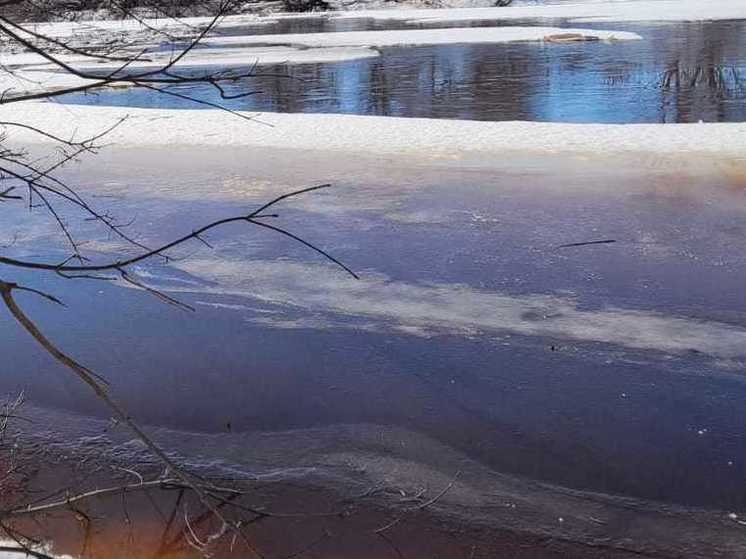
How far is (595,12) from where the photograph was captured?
111 feet

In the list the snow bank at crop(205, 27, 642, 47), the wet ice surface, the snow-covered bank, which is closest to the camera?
the wet ice surface

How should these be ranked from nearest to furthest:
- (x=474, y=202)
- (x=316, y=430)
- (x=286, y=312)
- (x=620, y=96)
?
(x=316, y=430) < (x=286, y=312) < (x=474, y=202) < (x=620, y=96)

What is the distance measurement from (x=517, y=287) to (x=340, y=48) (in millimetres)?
19095

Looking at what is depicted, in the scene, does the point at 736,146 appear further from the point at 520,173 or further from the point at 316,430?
the point at 316,430

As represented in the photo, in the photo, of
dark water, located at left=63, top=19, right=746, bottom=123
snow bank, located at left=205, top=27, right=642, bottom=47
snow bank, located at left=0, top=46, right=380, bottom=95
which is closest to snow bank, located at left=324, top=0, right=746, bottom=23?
snow bank, located at left=205, top=27, right=642, bottom=47

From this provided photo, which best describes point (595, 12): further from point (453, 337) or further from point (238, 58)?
point (453, 337)

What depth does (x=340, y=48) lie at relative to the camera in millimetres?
24453

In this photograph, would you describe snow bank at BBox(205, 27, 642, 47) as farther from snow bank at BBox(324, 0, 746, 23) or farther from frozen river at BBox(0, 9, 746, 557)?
frozen river at BBox(0, 9, 746, 557)

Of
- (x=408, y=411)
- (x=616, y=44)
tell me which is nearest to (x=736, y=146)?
(x=408, y=411)

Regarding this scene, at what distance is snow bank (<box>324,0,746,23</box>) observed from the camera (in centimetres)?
2928

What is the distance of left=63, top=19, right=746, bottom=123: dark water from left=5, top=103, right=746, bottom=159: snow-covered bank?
861 mm

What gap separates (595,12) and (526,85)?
18702mm

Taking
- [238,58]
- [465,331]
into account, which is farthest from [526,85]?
[465,331]

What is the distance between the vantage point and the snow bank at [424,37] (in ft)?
80.5
